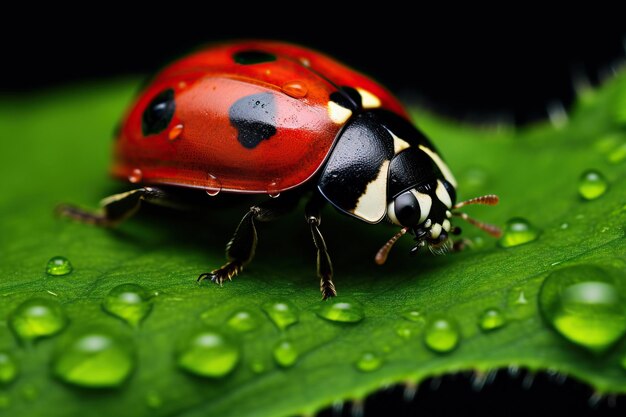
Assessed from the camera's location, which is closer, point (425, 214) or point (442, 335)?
point (442, 335)

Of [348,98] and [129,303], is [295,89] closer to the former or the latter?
[348,98]

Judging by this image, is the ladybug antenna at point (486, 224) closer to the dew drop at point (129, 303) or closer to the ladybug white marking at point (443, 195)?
the ladybug white marking at point (443, 195)

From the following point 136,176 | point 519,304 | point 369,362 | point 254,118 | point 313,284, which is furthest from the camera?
point 136,176

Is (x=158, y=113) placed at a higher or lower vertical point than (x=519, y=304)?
higher

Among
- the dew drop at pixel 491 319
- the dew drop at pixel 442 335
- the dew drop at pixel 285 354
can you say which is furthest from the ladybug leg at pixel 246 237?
the dew drop at pixel 491 319

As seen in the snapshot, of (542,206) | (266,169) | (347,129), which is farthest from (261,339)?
(542,206)

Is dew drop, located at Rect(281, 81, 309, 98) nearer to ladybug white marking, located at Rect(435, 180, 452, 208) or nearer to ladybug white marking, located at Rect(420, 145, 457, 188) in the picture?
ladybug white marking, located at Rect(420, 145, 457, 188)

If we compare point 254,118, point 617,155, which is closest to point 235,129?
point 254,118
